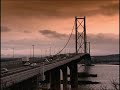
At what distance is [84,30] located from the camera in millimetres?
147875

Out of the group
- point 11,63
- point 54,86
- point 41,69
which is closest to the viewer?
point 41,69

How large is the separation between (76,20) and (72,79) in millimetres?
48855

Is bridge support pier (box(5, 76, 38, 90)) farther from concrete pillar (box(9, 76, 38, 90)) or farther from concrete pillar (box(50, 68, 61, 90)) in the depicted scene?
concrete pillar (box(50, 68, 61, 90))

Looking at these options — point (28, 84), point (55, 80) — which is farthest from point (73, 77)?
point (28, 84)

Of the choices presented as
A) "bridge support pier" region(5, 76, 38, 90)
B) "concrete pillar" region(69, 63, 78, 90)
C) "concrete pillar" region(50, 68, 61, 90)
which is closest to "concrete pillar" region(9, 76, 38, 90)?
"bridge support pier" region(5, 76, 38, 90)

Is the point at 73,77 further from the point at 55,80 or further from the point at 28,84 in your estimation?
the point at 28,84

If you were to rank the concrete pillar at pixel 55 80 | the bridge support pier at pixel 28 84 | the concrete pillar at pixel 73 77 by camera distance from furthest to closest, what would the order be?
the concrete pillar at pixel 73 77, the concrete pillar at pixel 55 80, the bridge support pier at pixel 28 84

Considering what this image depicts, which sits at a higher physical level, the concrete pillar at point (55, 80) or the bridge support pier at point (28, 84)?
the bridge support pier at point (28, 84)

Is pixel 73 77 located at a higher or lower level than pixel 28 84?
lower

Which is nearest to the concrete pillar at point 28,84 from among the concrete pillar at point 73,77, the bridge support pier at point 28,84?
the bridge support pier at point 28,84

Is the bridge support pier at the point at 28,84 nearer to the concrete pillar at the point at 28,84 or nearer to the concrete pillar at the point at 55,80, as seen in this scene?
the concrete pillar at the point at 28,84

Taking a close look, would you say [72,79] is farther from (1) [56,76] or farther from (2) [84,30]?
(2) [84,30]

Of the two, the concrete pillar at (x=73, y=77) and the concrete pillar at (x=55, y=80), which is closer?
the concrete pillar at (x=55, y=80)

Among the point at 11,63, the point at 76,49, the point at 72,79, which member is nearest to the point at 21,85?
the point at 11,63
